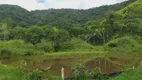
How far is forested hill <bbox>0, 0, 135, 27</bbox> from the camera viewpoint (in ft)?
362

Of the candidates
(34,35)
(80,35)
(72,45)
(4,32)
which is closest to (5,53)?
(34,35)

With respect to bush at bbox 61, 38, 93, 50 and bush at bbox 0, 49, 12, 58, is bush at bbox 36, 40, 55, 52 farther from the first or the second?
bush at bbox 0, 49, 12, 58

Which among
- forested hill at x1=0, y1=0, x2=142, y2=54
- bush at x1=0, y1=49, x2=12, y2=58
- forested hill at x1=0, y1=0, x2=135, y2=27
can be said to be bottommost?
bush at x1=0, y1=49, x2=12, y2=58

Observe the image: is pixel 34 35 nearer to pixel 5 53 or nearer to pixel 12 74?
pixel 5 53

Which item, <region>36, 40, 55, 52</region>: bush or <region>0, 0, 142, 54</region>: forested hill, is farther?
<region>36, 40, 55, 52</region>: bush

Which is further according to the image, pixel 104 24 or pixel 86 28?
pixel 86 28

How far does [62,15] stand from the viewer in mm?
133750

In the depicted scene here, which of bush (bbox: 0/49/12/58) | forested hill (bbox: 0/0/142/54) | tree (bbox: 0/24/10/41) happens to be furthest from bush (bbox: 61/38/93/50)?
tree (bbox: 0/24/10/41)

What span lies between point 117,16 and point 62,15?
61207mm

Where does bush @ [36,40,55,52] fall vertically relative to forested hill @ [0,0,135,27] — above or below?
below

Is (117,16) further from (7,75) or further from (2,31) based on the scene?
(7,75)

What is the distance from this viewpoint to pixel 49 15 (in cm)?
13950

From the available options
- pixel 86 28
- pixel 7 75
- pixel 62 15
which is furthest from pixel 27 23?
pixel 7 75

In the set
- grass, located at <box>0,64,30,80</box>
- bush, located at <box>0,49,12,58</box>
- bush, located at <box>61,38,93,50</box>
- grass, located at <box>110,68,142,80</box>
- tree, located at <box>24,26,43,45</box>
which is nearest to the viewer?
grass, located at <box>110,68,142,80</box>
